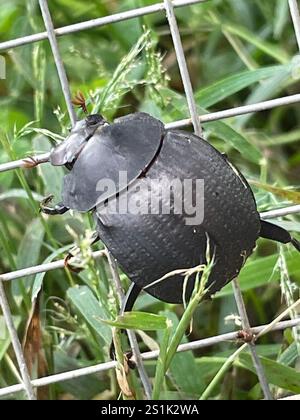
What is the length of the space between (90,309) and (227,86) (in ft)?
1.15

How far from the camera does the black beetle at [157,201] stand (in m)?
0.92

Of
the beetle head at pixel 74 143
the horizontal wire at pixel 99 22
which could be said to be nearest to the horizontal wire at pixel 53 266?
the beetle head at pixel 74 143

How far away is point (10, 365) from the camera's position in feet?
3.66

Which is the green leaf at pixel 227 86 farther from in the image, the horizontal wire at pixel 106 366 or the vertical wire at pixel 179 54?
the horizontal wire at pixel 106 366

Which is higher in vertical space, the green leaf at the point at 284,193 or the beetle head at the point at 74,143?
the beetle head at the point at 74,143

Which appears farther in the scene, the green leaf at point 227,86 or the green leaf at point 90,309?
the green leaf at point 227,86

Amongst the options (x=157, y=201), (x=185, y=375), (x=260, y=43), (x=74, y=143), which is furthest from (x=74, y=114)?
(x=260, y=43)

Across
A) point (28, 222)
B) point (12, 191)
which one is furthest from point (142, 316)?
point (28, 222)

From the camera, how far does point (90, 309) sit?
42.5 inches

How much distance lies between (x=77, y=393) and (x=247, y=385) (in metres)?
0.25

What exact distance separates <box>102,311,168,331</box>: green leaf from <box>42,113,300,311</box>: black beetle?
0.05m

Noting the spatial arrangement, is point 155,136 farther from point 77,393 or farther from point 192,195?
point 77,393

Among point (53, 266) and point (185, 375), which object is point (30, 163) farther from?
point (185, 375)

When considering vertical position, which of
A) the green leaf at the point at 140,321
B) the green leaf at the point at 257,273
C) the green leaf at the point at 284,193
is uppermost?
the green leaf at the point at 284,193
